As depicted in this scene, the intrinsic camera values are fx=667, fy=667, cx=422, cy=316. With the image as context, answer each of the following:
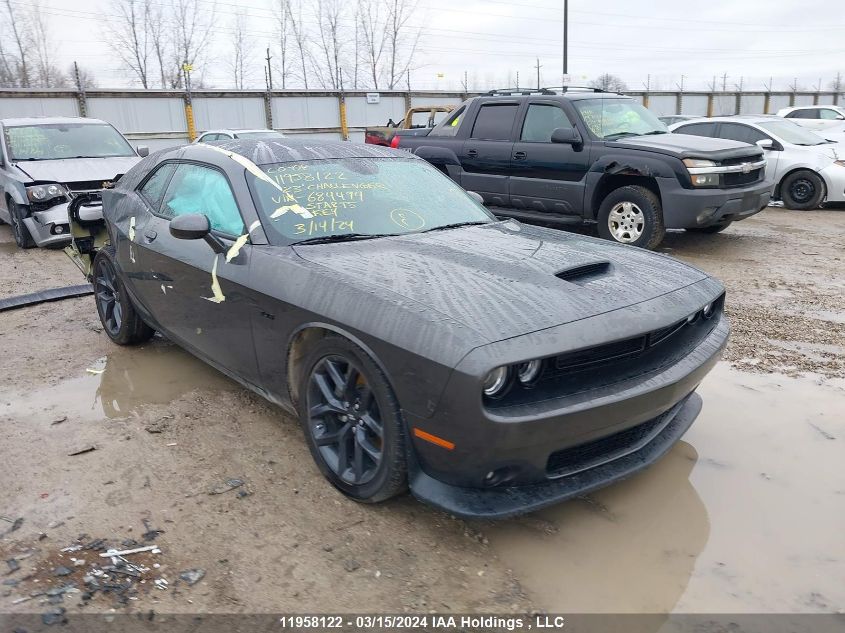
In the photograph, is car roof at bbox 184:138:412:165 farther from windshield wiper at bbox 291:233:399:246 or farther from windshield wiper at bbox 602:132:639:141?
windshield wiper at bbox 602:132:639:141

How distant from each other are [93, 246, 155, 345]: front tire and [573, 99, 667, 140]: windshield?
549cm

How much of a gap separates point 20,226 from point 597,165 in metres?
7.27

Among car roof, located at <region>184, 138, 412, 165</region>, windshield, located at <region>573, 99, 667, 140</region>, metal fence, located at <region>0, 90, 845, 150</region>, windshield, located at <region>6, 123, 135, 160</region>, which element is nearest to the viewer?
car roof, located at <region>184, 138, 412, 165</region>

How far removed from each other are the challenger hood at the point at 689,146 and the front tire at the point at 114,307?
547 centimetres

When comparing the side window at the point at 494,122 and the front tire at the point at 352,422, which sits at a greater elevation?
the side window at the point at 494,122

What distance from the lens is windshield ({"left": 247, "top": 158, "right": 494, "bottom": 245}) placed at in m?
3.46

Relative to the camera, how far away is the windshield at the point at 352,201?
3460 millimetres

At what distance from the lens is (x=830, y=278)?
21.8ft

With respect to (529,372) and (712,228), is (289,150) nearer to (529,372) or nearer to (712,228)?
(529,372)

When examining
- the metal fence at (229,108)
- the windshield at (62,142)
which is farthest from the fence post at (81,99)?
the windshield at (62,142)

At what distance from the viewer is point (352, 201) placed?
12.1 feet

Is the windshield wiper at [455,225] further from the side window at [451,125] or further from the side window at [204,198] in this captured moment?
the side window at [451,125]

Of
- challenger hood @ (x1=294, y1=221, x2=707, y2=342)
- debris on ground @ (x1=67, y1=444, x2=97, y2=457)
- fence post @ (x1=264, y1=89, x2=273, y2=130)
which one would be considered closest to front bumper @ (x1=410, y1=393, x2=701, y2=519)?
challenger hood @ (x1=294, y1=221, x2=707, y2=342)

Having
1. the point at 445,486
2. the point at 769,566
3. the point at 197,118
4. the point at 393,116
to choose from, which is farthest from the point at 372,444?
the point at 393,116
